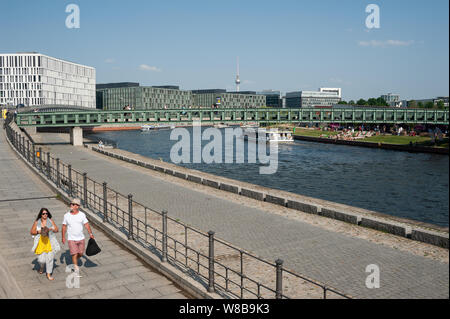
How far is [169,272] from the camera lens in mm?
9375

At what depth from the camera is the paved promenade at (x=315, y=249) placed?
9555 mm

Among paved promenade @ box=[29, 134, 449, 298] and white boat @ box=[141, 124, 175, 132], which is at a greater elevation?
white boat @ box=[141, 124, 175, 132]

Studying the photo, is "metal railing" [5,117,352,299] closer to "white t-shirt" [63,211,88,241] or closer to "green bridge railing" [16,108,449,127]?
"white t-shirt" [63,211,88,241]

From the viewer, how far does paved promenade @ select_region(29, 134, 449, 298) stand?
31.3 ft

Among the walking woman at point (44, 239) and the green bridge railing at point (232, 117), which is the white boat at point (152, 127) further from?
the walking woman at point (44, 239)

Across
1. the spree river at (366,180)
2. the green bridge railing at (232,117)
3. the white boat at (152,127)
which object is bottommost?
the spree river at (366,180)

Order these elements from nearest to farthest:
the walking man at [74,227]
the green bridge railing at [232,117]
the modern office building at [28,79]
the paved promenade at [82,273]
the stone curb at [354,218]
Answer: the paved promenade at [82,273] < the walking man at [74,227] < the stone curb at [354,218] < the green bridge railing at [232,117] < the modern office building at [28,79]

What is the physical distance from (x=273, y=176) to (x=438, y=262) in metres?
30.3

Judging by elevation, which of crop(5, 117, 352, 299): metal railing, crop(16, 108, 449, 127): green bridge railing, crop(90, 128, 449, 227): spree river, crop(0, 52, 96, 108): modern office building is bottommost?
crop(90, 128, 449, 227): spree river

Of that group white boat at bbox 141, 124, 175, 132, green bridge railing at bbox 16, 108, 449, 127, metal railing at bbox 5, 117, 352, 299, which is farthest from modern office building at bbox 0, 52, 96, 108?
metal railing at bbox 5, 117, 352, 299

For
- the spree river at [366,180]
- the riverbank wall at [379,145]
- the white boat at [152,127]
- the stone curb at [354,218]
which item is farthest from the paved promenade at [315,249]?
the white boat at [152,127]

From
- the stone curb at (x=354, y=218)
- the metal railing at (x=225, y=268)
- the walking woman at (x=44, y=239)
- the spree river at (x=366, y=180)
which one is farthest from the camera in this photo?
the spree river at (x=366, y=180)
